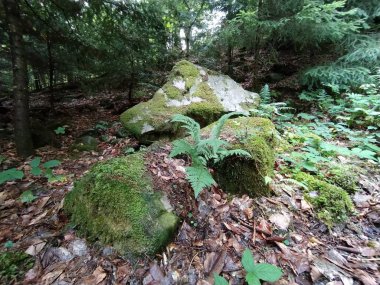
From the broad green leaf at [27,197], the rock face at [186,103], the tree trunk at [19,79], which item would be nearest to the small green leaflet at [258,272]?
the broad green leaf at [27,197]

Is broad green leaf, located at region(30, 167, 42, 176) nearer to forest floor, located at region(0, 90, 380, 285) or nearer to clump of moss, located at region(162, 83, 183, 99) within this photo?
forest floor, located at region(0, 90, 380, 285)

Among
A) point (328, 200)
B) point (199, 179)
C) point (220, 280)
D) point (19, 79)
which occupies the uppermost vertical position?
point (19, 79)

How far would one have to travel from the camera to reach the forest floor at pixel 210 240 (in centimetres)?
196

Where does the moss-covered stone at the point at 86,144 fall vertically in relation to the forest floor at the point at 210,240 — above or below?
above

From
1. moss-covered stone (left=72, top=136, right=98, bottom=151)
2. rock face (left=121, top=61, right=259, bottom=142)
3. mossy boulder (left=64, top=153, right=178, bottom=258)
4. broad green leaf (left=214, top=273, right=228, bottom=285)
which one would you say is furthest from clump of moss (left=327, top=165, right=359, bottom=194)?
moss-covered stone (left=72, top=136, right=98, bottom=151)

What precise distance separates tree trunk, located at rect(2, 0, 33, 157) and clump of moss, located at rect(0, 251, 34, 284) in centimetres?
291

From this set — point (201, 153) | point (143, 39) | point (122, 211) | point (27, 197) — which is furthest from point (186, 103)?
point (122, 211)

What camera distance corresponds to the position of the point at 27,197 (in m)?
2.99

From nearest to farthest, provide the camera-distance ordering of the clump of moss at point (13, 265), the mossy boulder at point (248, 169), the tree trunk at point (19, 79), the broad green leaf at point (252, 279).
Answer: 1. the broad green leaf at point (252, 279)
2. the clump of moss at point (13, 265)
3. the mossy boulder at point (248, 169)
4. the tree trunk at point (19, 79)

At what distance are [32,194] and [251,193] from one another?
8.85ft

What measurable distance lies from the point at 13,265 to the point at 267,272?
2.02 metres

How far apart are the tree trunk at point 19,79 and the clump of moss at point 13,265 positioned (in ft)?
9.55

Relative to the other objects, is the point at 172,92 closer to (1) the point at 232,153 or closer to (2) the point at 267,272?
Result: (1) the point at 232,153

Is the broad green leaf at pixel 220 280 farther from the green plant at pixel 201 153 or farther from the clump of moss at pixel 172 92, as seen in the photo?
the clump of moss at pixel 172 92
